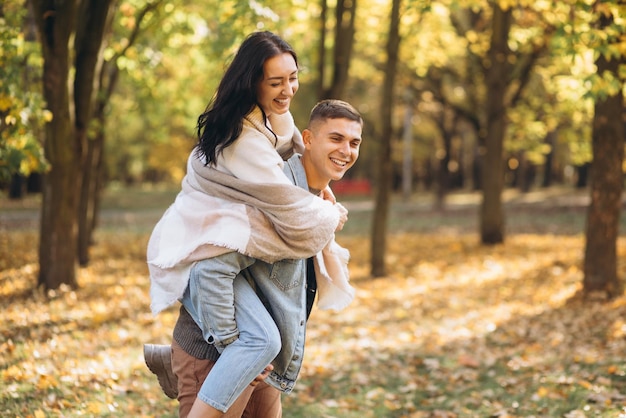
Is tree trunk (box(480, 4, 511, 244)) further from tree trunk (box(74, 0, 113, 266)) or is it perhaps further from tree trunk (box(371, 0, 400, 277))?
tree trunk (box(74, 0, 113, 266))

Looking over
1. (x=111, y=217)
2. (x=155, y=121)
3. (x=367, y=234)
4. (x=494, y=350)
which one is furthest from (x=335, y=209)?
(x=111, y=217)

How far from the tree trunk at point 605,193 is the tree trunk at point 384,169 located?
444 centimetres

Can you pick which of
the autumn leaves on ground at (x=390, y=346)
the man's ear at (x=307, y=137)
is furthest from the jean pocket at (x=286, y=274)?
the autumn leaves on ground at (x=390, y=346)

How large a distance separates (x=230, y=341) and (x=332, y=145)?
3.44ft

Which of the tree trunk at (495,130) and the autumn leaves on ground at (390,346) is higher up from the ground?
the tree trunk at (495,130)

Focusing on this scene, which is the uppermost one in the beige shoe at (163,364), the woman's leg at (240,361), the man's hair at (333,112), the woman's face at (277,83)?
the woman's face at (277,83)

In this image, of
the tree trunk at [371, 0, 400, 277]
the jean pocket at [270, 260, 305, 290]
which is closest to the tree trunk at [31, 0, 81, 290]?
the tree trunk at [371, 0, 400, 277]

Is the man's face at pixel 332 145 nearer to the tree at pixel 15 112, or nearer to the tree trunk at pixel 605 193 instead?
the tree at pixel 15 112

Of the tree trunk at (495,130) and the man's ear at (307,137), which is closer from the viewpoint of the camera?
the man's ear at (307,137)

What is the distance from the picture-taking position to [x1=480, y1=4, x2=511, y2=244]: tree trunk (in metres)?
17.7

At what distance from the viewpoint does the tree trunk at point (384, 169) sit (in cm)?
1420

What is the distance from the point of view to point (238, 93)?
11.3ft

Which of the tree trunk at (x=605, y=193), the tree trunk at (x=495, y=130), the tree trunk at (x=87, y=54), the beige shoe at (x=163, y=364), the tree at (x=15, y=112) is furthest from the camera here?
the tree trunk at (x=495, y=130)

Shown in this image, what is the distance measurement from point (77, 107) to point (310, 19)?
8.11m
